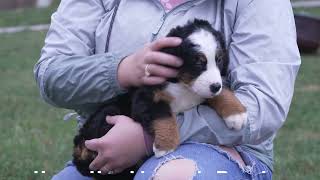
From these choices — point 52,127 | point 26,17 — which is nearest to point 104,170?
point 52,127

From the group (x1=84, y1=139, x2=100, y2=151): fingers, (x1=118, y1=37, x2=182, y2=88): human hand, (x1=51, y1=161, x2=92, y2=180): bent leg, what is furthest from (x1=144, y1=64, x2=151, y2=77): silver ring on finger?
(x1=51, y1=161, x2=92, y2=180): bent leg

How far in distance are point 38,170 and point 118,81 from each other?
2.20 meters

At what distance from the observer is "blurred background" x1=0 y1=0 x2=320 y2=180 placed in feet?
15.9

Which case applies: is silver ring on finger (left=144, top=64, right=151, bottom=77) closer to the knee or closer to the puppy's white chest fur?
the puppy's white chest fur

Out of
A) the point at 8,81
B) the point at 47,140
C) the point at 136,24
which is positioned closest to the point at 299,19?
the point at 8,81

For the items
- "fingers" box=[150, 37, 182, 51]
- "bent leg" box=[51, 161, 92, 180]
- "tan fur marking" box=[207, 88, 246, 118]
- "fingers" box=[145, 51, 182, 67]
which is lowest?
"bent leg" box=[51, 161, 92, 180]

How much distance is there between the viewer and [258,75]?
8.39ft

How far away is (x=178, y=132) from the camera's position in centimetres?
242

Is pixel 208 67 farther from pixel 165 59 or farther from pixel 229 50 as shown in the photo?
pixel 229 50

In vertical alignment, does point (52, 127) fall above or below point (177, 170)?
below

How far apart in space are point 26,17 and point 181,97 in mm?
15398

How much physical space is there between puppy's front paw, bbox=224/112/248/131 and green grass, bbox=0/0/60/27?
14449 millimetres

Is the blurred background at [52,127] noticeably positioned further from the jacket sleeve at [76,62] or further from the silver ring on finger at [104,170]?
the silver ring on finger at [104,170]

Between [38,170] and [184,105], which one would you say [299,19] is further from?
[184,105]
